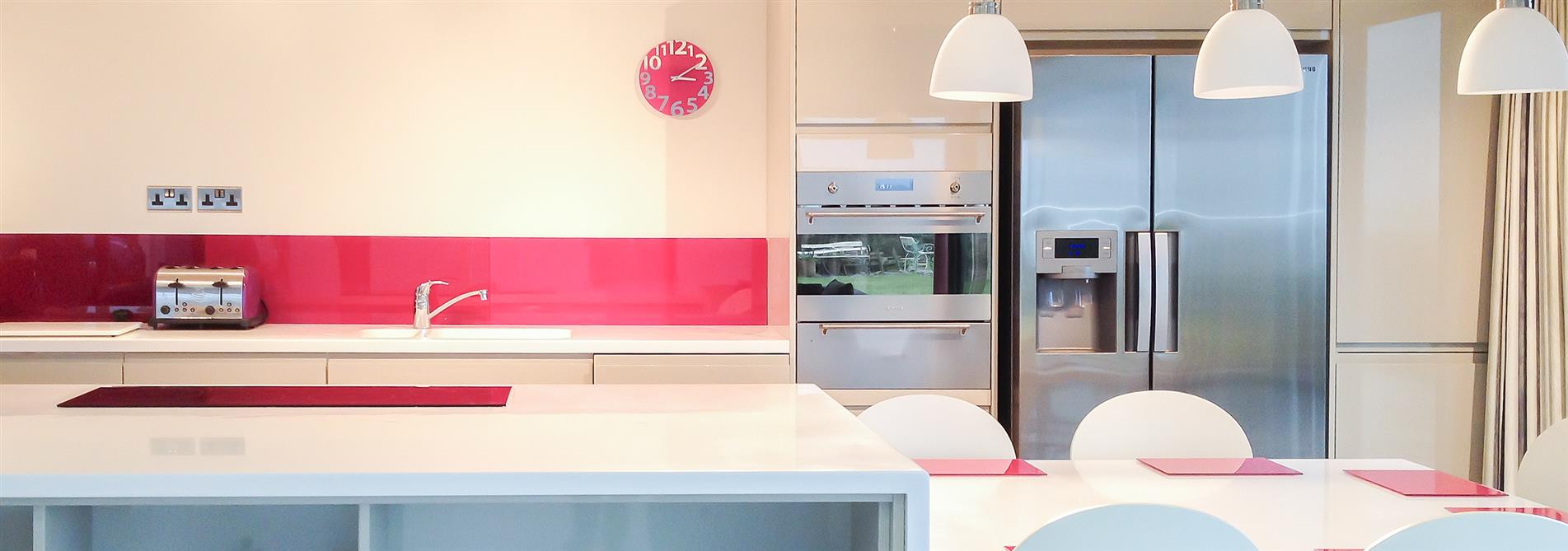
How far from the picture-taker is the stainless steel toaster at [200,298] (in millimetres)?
3941

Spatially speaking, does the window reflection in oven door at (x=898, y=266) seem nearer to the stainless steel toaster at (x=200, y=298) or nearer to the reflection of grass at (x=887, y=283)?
the reflection of grass at (x=887, y=283)

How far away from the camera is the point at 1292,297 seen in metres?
3.76

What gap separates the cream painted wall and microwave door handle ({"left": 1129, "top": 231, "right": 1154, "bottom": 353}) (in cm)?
145

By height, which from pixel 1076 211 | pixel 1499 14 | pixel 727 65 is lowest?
pixel 1076 211

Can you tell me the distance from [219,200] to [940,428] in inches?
118

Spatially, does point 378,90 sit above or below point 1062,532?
above

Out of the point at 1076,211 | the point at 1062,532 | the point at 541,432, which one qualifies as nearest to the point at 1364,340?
the point at 1076,211

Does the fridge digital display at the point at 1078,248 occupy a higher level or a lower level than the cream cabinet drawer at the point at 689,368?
higher

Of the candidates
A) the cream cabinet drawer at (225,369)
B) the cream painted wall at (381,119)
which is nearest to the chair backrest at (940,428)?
the cream painted wall at (381,119)

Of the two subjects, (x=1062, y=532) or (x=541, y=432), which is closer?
(x=1062, y=532)

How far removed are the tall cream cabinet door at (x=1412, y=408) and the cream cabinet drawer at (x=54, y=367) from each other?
4011mm

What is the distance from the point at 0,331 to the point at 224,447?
271cm

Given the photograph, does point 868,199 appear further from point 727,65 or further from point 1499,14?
point 1499,14

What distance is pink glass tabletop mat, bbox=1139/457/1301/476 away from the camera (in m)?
2.36
